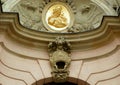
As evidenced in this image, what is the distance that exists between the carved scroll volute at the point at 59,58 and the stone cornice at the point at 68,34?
19 centimetres

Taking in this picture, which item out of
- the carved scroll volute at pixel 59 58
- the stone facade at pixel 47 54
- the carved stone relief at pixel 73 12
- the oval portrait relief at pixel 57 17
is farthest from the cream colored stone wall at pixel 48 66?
the oval portrait relief at pixel 57 17

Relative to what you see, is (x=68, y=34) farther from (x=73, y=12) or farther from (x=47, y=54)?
(x=73, y=12)

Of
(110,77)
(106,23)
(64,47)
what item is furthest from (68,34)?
(110,77)

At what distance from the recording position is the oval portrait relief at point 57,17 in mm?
9219

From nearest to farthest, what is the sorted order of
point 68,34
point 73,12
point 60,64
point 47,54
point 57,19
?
point 60,64
point 47,54
point 68,34
point 57,19
point 73,12

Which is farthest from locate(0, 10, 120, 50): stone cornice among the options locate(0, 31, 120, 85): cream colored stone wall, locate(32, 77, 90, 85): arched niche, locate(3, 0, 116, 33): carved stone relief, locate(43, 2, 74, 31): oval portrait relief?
locate(32, 77, 90, 85): arched niche

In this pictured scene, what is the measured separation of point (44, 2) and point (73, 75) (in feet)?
7.02

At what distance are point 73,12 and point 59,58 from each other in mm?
1507

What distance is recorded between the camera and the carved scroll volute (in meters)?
8.30

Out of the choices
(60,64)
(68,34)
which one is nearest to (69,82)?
(60,64)

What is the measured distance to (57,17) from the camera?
30.6 ft

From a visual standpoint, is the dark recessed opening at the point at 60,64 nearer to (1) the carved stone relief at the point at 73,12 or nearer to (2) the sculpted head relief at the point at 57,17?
(1) the carved stone relief at the point at 73,12

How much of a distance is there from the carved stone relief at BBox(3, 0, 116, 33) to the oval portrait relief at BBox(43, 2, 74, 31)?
0.09 m

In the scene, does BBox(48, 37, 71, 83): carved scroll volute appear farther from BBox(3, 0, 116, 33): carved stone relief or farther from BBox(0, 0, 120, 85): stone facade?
BBox(3, 0, 116, 33): carved stone relief
